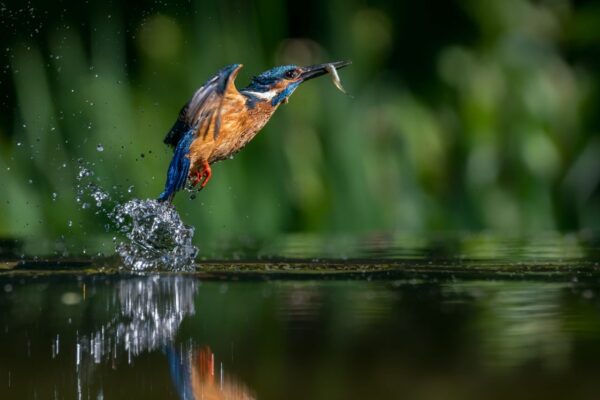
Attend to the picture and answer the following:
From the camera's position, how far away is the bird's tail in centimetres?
549

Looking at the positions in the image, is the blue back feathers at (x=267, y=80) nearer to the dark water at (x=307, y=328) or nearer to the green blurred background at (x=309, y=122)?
the dark water at (x=307, y=328)

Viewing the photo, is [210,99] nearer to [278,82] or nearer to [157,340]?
[278,82]

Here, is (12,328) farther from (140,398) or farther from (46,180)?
(46,180)

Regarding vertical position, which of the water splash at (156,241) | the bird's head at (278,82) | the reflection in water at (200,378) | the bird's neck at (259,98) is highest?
the bird's head at (278,82)

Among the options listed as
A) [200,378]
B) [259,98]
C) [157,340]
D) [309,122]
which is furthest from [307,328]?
[309,122]

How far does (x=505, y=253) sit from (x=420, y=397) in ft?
11.0

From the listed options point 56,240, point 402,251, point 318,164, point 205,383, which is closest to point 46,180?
point 56,240

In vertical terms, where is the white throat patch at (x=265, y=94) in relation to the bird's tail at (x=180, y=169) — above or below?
above

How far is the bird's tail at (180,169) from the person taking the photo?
5.49 metres

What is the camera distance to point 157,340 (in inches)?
123

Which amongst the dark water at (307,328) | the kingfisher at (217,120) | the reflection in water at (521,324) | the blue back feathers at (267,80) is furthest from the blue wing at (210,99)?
the reflection in water at (521,324)

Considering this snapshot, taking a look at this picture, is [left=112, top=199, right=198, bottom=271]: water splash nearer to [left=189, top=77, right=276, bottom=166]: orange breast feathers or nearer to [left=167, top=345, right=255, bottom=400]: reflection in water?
[left=189, top=77, right=276, bottom=166]: orange breast feathers

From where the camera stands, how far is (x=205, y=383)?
2.51m

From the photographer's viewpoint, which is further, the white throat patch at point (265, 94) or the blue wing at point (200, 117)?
the white throat patch at point (265, 94)
